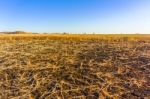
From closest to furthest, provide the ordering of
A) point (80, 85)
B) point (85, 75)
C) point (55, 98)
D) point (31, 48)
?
point (55, 98) < point (80, 85) < point (85, 75) < point (31, 48)

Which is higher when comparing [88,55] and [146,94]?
[88,55]

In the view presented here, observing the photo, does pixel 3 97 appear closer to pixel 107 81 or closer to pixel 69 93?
pixel 69 93

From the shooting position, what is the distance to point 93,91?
382cm

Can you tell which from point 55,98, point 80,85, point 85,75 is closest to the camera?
point 55,98

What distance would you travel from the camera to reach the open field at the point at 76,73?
3.80 meters

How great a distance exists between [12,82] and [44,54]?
5.13 feet

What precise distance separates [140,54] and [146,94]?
182 cm

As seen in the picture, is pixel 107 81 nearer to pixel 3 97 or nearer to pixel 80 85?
pixel 80 85

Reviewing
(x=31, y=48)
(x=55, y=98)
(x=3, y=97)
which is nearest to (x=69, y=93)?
(x=55, y=98)

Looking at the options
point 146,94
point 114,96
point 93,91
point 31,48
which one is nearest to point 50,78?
point 93,91

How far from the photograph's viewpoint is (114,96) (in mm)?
3711

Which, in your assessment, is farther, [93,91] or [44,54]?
[44,54]

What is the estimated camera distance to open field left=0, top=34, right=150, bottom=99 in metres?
3.80

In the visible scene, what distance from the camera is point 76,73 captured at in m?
4.43
